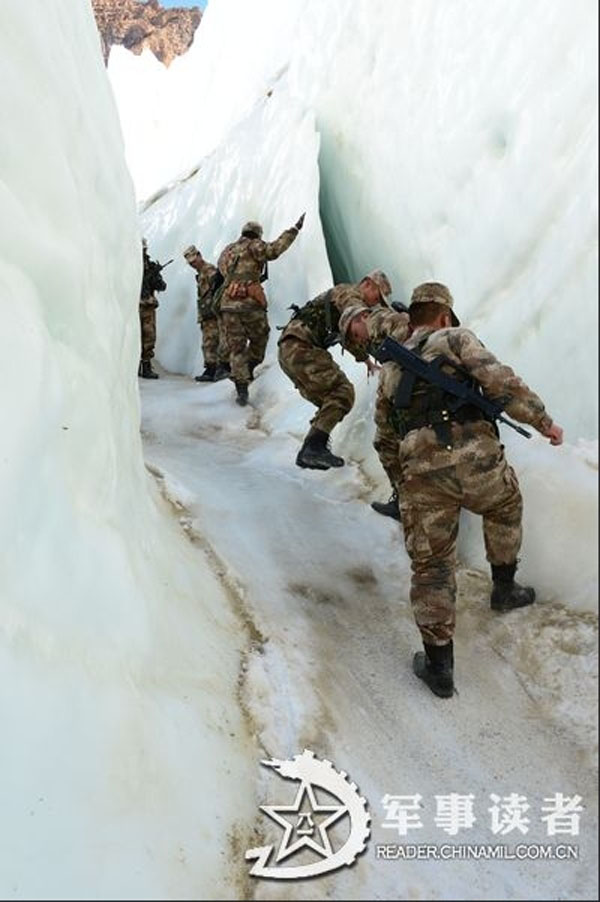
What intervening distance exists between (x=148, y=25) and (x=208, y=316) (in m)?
32.9

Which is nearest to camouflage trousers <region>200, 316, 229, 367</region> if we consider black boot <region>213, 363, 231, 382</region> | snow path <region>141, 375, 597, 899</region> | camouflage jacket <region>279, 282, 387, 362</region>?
black boot <region>213, 363, 231, 382</region>

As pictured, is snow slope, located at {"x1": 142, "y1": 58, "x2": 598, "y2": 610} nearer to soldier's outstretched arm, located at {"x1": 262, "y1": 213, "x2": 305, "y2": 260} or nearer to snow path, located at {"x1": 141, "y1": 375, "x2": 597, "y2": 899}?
snow path, located at {"x1": 141, "y1": 375, "x2": 597, "y2": 899}

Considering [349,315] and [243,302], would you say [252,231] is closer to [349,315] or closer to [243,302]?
[243,302]

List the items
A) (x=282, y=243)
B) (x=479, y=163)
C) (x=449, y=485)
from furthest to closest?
(x=282, y=243) → (x=479, y=163) → (x=449, y=485)

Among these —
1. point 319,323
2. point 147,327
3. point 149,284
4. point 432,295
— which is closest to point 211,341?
point 147,327

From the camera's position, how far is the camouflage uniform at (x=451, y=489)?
8.39ft

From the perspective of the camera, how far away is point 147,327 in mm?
8539

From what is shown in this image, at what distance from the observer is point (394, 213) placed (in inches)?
178

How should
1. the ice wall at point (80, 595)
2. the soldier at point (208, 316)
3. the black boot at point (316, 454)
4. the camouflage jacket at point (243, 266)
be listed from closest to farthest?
the ice wall at point (80, 595), the black boot at point (316, 454), the camouflage jacket at point (243, 266), the soldier at point (208, 316)

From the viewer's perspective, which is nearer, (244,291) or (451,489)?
(451,489)

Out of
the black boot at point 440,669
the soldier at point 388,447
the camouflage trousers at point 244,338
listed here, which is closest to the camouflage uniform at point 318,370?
the soldier at point 388,447

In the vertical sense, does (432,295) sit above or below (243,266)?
above

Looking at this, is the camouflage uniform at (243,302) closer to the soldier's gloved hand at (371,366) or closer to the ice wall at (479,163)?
the ice wall at (479,163)

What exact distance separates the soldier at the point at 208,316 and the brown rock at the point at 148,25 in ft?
102
